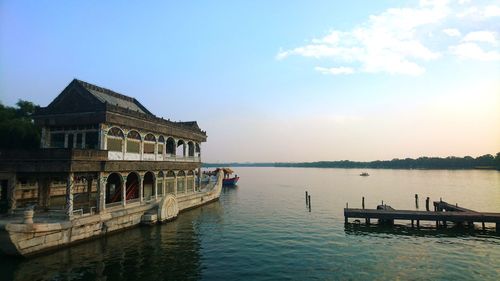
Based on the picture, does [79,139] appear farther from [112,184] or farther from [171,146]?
[171,146]

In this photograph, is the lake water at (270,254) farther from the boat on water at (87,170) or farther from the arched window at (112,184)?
the arched window at (112,184)

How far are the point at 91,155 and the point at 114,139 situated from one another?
3374mm

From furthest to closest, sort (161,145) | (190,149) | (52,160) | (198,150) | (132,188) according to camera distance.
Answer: (198,150) → (190,149) → (161,145) → (132,188) → (52,160)

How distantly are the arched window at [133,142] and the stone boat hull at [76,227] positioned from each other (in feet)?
17.4

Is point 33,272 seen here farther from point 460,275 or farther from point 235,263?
point 460,275

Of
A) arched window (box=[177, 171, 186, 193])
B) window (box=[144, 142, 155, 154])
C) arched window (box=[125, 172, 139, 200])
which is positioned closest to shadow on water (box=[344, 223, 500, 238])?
arched window (box=[177, 171, 186, 193])

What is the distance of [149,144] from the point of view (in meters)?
33.3

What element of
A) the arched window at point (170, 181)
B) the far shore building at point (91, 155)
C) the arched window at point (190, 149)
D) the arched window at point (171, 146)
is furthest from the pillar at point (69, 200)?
the arched window at point (190, 149)

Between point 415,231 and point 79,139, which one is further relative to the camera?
point 415,231

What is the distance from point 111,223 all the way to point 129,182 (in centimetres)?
1037

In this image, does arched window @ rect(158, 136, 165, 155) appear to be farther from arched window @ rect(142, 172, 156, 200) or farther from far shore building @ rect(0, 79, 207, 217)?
arched window @ rect(142, 172, 156, 200)

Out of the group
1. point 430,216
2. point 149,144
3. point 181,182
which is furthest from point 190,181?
point 430,216

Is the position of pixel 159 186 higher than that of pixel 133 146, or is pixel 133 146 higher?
pixel 133 146

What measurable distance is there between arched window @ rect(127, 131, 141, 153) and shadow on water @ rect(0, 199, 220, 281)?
7.77m
